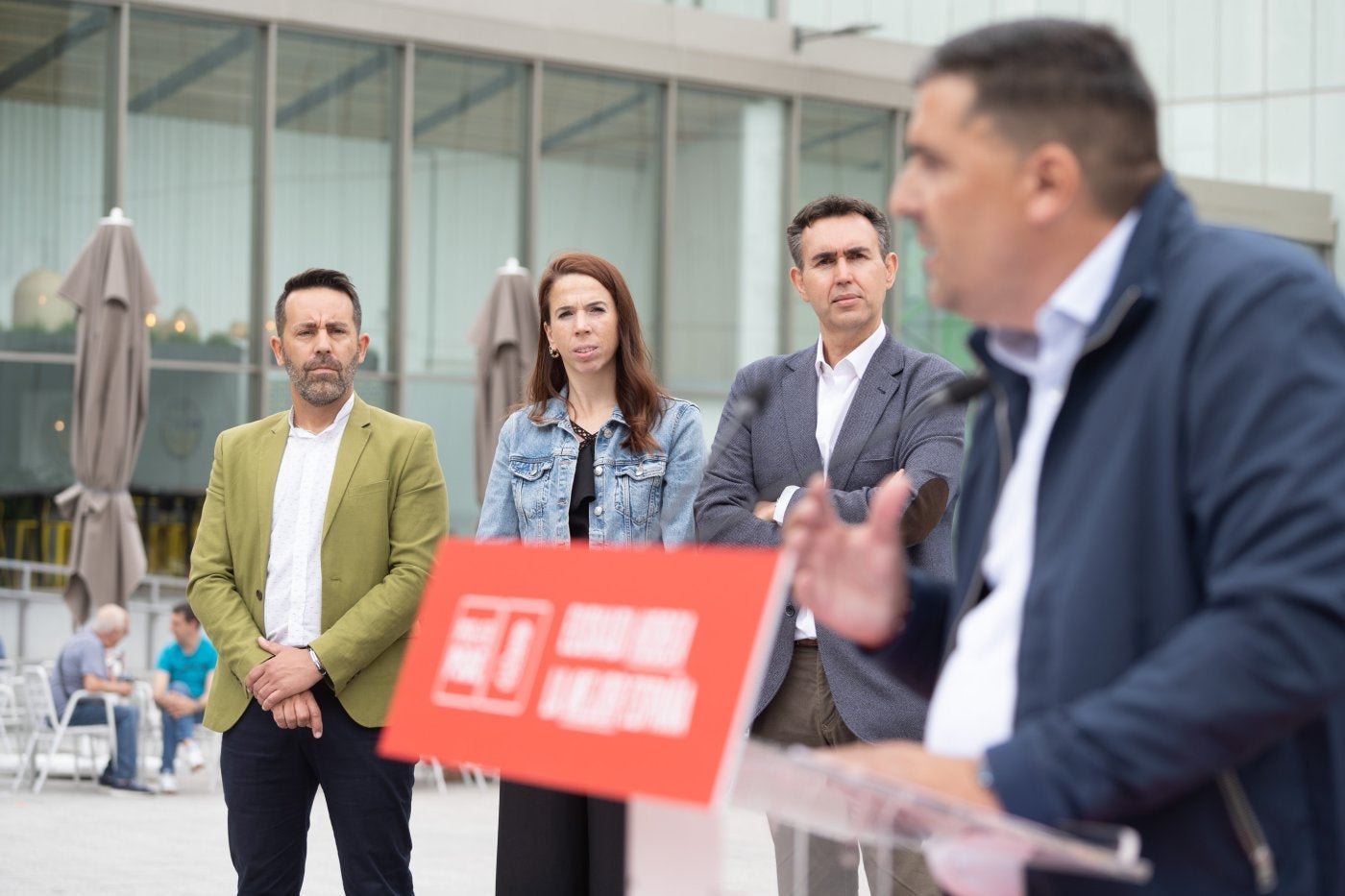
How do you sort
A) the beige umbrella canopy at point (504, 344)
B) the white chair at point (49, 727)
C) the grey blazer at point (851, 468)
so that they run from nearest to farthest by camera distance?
the grey blazer at point (851, 468) < the white chair at point (49, 727) < the beige umbrella canopy at point (504, 344)

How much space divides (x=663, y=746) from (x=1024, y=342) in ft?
2.37

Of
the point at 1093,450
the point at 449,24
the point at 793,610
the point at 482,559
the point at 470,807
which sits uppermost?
the point at 449,24

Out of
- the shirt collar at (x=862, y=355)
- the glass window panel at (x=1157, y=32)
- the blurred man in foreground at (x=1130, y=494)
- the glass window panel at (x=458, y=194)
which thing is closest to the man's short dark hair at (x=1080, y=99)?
the blurred man in foreground at (x=1130, y=494)

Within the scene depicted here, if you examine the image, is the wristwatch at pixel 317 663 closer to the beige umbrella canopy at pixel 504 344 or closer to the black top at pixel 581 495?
the black top at pixel 581 495

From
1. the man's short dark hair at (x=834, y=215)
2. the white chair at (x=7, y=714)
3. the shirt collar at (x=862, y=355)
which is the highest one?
the man's short dark hair at (x=834, y=215)

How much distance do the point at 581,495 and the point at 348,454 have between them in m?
0.80

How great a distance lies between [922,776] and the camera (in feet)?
6.07

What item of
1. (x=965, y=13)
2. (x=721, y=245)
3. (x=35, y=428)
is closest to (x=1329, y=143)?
(x=965, y=13)

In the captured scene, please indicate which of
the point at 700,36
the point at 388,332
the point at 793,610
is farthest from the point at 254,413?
the point at 793,610

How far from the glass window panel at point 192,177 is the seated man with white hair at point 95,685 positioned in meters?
5.06

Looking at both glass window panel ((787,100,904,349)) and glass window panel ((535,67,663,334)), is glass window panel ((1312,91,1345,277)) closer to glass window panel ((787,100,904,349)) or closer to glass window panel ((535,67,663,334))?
glass window panel ((787,100,904,349))

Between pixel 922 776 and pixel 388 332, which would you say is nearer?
pixel 922 776

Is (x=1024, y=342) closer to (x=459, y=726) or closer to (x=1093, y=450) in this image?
(x=1093, y=450)

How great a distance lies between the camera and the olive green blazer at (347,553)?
4922mm
